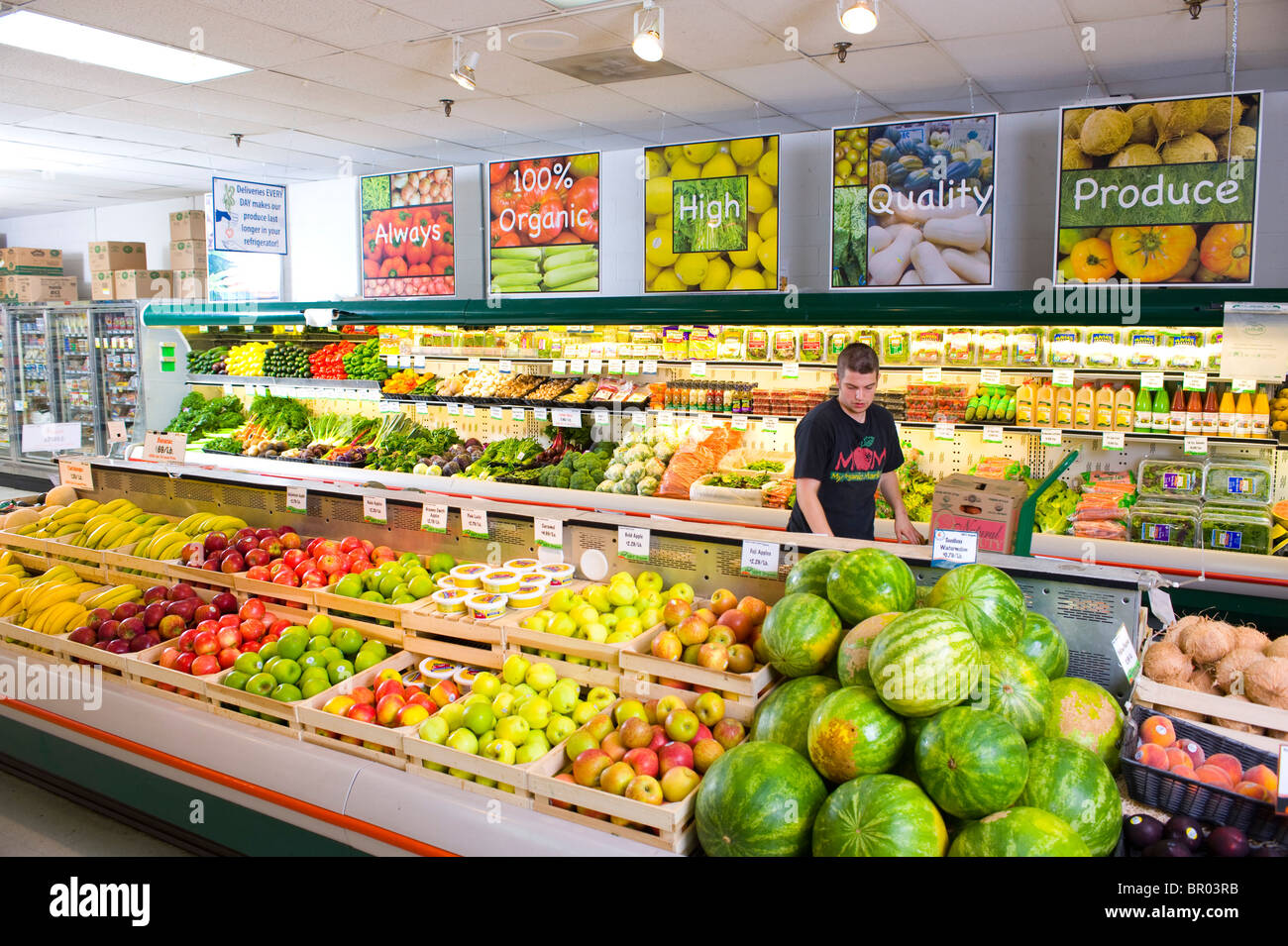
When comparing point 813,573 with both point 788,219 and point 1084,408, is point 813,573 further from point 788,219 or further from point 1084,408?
point 788,219

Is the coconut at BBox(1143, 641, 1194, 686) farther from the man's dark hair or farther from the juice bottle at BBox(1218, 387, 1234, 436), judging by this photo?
the juice bottle at BBox(1218, 387, 1234, 436)

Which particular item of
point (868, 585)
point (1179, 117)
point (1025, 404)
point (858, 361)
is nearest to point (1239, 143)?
point (1179, 117)

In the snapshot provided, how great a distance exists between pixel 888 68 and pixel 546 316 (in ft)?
8.39

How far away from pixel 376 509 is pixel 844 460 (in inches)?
84.6

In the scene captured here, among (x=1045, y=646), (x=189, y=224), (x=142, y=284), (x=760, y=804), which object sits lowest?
(x=760, y=804)

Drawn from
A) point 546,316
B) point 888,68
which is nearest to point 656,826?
point 546,316

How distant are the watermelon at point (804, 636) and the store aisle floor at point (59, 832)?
2384mm

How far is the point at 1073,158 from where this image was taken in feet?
17.6

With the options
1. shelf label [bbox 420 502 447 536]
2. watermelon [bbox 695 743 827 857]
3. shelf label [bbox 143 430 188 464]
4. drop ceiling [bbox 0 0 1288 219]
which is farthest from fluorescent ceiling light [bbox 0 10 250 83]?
watermelon [bbox 695 743 827 857]

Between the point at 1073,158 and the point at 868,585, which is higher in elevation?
the point at 1073,158

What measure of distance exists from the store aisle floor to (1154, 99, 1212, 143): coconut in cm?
604

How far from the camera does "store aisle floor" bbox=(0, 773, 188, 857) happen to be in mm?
3467

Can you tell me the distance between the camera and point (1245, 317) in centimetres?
376
